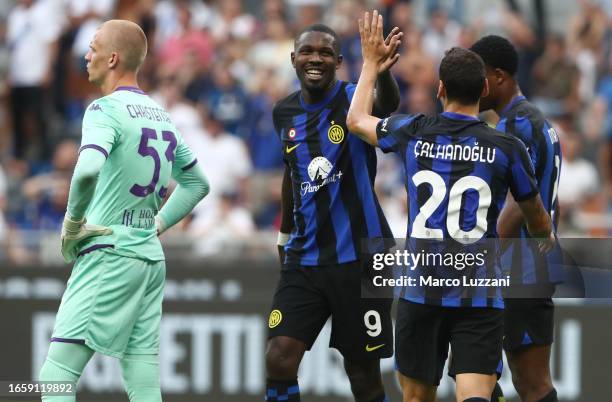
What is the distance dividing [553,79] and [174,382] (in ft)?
19.2

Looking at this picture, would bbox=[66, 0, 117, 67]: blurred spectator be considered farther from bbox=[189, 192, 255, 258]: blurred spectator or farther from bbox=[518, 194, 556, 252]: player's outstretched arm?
bbox=[518, 194, 556, 252]: player's outstretched arm

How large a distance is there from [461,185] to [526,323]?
4.96 feet

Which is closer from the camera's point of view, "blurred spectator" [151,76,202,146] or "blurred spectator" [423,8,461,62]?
"blurred spectator" [151,76,202,146]

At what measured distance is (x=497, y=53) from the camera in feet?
23.9

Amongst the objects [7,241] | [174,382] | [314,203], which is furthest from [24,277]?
[314,203]

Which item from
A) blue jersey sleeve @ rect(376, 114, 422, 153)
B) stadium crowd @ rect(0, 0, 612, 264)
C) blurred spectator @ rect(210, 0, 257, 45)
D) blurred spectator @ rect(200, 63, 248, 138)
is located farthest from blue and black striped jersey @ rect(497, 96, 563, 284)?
blurred spectator @ rect(210, 0, 257, 45)

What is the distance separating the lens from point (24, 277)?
11852 millimetres

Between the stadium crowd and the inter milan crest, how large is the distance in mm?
4525

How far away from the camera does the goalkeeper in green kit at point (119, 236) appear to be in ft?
21.3

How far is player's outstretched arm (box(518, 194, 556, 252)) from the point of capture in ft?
21.1

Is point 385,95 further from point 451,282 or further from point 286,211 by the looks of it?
point 451,282

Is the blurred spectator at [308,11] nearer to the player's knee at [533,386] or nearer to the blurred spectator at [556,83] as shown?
A: the blurred spectator at [556,83]

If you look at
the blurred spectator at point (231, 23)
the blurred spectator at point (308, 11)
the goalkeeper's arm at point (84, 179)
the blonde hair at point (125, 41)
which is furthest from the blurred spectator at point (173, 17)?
the goalkeeper's arm at point (84, 179)

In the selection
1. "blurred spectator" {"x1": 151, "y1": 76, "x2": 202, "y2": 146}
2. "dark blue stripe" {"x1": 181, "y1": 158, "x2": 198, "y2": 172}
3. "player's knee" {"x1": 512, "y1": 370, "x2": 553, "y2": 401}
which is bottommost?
"player's knee" {"x1": 512, "y1": 370, "x2": 553, "y2": 401}
